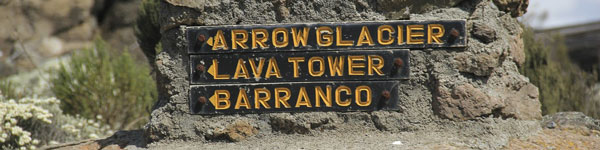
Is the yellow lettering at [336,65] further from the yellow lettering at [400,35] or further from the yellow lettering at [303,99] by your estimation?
the yellow lettering at [400,35]

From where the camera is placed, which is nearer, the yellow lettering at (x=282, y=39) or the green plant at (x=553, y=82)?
the yellow lettering at (x=282, y=39)

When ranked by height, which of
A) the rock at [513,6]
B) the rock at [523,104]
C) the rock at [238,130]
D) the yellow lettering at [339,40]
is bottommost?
the rock at [238,130]

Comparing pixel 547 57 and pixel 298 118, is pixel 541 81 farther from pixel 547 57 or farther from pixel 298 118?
pixel 298 118

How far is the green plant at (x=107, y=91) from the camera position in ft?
19.5

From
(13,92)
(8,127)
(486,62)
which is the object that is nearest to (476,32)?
(486,62)

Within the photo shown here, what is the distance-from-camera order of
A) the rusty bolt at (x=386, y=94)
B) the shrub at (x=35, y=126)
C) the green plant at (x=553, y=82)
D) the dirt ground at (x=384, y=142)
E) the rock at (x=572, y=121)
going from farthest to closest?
1. the green plant at (x=553, y=82)
2. the shrub at (x=35, y=126)
3. the rock at (x=572, y=121)
4. the rusty bolt at (x=386, y=94)
5. the dirt ground at (x=384, y=142)

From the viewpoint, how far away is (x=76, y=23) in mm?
11539

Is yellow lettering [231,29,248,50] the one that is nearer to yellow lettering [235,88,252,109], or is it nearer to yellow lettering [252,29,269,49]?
yellow lettering [252,29,269,49]

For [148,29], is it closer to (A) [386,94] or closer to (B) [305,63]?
(B) [305,63]

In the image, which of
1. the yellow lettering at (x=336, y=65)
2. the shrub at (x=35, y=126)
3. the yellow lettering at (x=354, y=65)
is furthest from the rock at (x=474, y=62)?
the shrub at (x=35, y=126)

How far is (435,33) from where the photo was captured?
3361mm

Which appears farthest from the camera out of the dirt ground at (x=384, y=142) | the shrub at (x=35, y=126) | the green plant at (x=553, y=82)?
the green plant at (x=553, y=82)

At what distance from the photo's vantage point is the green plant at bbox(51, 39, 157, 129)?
595 centimetres

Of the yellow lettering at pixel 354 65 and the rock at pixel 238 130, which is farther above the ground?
the yellow lettering at pixel 354 65
